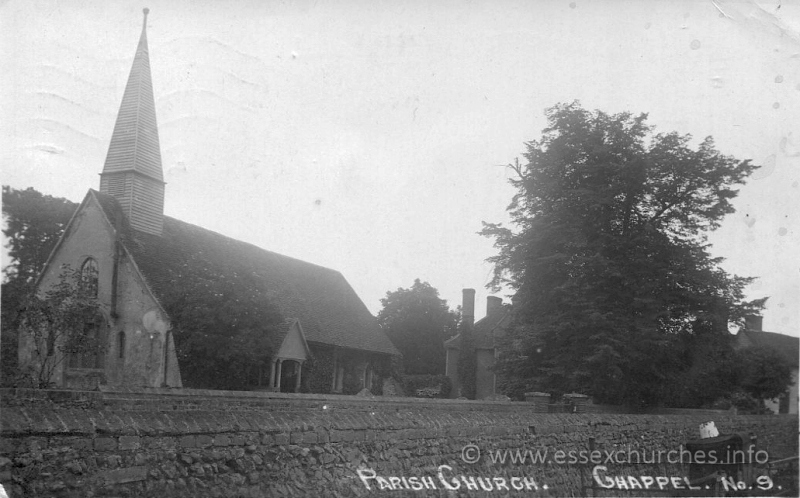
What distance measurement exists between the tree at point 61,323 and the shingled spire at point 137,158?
12.2 feet

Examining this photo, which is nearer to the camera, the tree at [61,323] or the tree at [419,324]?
the tree at [61,323]

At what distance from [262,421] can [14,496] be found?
7.38ft

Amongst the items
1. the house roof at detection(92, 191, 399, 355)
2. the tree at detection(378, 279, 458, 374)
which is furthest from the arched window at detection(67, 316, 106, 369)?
the tree at detection(378, 279, 458, 374)

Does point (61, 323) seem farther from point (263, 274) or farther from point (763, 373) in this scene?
point (763, 373)

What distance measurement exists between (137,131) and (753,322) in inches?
998

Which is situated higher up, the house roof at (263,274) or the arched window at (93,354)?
the house roof at (263,274)

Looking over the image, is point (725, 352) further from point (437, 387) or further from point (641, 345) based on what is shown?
point (437, 387)

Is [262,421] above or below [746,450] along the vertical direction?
above

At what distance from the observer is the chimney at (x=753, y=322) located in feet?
80.9

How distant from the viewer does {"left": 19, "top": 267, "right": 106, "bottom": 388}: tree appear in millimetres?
20344

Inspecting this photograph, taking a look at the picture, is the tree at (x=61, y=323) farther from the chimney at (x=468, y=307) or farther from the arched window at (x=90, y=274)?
the chimney at (x=468, y=307)

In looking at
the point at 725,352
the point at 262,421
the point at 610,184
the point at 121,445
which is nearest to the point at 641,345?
the point at 725,352

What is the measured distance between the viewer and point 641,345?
77.9 ft

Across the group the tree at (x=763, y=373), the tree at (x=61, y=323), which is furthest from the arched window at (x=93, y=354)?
the tree at (x=763, y=373)
